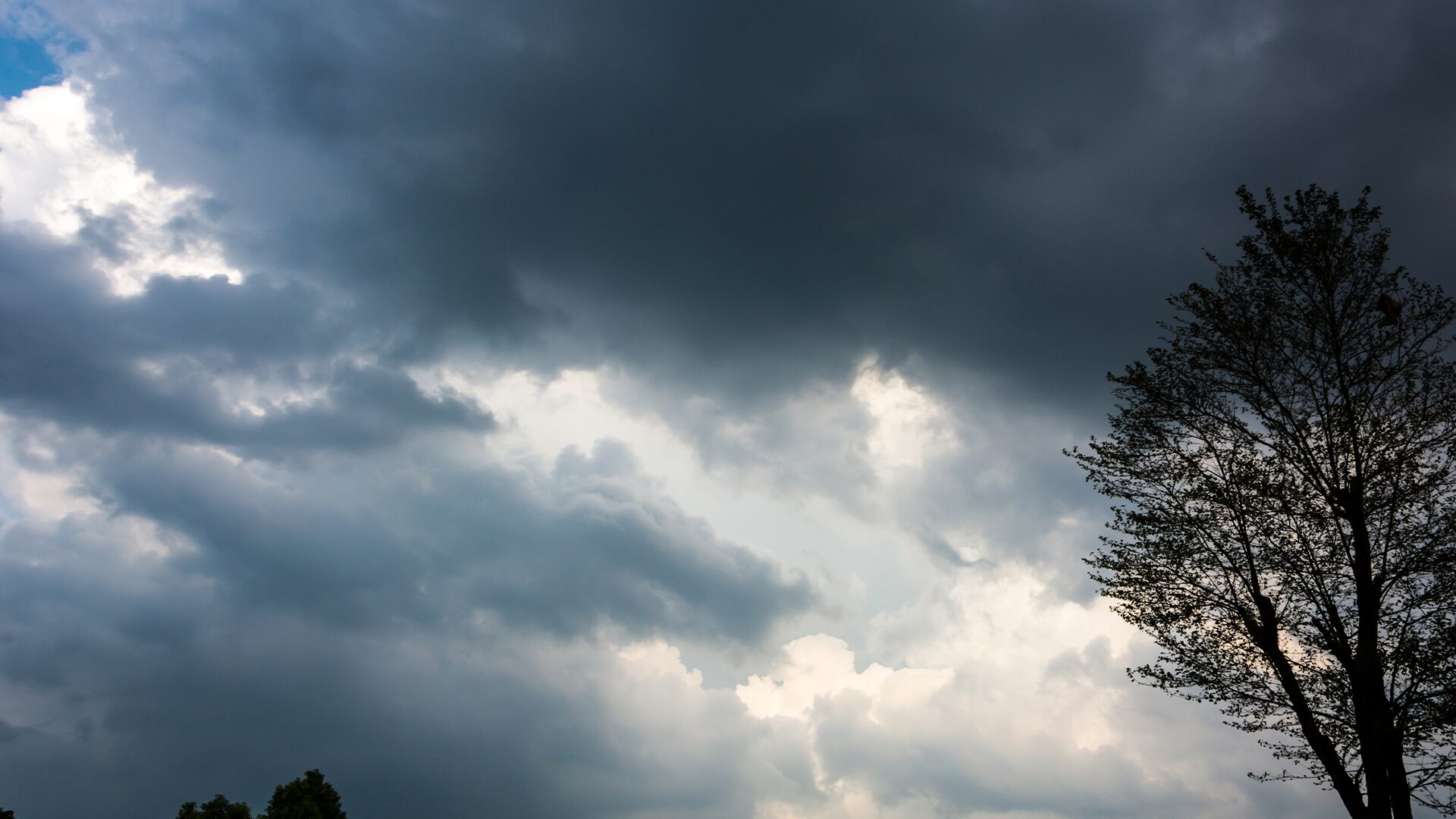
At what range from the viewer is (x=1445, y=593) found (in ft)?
52.1

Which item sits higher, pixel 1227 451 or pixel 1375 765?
pixel 1227 451

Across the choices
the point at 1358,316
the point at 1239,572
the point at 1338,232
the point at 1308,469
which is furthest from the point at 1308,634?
the point at 1338,232

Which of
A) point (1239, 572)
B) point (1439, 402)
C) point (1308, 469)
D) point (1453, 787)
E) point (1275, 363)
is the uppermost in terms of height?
point (1275, 363)

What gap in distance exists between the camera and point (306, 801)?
59906 millimetres

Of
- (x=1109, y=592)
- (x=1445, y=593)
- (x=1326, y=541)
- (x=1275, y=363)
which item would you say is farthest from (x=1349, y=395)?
(x=1109, y=592)

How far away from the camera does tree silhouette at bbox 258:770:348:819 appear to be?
5928 cm

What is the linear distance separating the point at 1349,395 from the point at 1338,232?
13.0 feet

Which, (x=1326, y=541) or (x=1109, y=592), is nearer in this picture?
(x=1326, y=541)

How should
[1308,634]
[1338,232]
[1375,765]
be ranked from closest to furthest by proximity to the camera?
[1375,765] < [1308,634] < [1338,232]

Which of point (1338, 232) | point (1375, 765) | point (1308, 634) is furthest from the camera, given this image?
point (1338, 232)

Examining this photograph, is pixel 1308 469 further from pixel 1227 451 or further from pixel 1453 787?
pixel 1453 787

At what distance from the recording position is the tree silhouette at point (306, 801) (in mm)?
59281

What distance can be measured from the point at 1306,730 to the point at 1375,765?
116 centimetres

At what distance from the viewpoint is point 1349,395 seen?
17188mm
